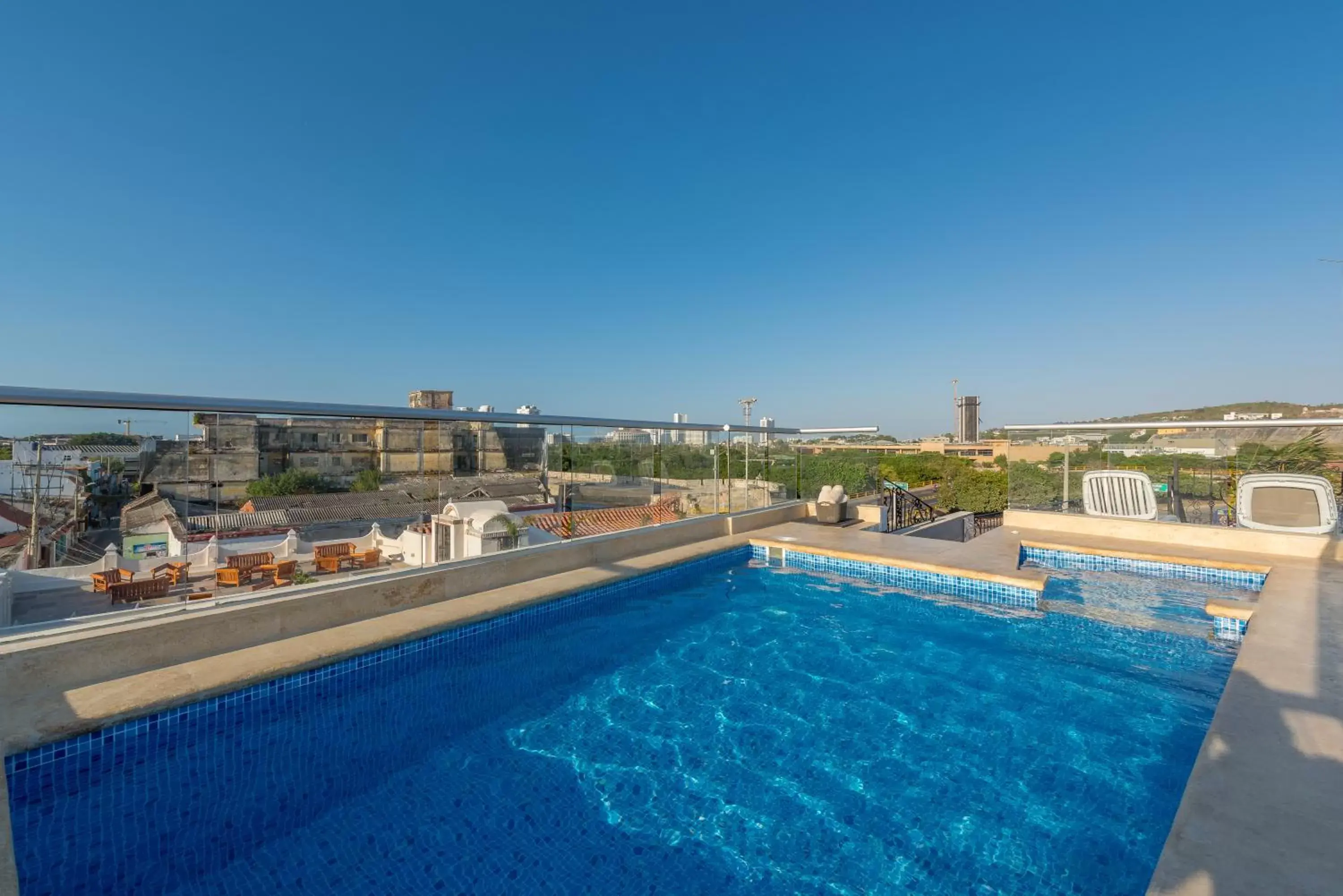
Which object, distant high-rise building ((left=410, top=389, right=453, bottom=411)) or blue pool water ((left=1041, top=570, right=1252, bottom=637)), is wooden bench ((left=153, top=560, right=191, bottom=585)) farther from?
blue pool water ((left=1041, top=570, right=1252, bottom=637))

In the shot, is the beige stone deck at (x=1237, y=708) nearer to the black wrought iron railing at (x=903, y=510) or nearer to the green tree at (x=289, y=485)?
the green tree at (x=289, y=485)

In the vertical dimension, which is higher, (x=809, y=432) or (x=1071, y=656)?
(x=809, y=432)

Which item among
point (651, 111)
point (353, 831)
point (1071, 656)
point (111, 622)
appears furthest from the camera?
point (651, 111)

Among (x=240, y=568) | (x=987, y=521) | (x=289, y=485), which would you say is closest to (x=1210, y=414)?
(x=987, y=521)

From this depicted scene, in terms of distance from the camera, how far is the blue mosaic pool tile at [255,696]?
104 inches

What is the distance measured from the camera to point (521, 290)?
19.8 m

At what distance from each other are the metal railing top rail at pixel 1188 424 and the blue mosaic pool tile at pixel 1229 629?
3640 mm

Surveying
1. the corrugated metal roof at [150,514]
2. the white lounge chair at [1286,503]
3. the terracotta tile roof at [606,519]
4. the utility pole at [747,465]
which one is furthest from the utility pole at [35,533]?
the white lounge chair at [1286,503]

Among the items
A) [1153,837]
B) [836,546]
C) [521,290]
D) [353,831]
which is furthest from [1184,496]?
[521,290]

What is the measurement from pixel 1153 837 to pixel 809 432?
7447 millimetres

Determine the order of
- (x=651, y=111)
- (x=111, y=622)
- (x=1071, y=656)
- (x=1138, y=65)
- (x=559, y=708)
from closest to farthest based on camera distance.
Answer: (x=111, y=622) < (x=559, y=708) < (x=1071, y=656) < (x=1138, y=65) < (x=651, y=111)

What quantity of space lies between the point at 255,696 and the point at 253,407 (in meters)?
1.87

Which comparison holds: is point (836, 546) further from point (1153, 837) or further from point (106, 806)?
point (106, 806)

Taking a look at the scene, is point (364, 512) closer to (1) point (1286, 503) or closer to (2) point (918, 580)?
(2) point (918, 580)
